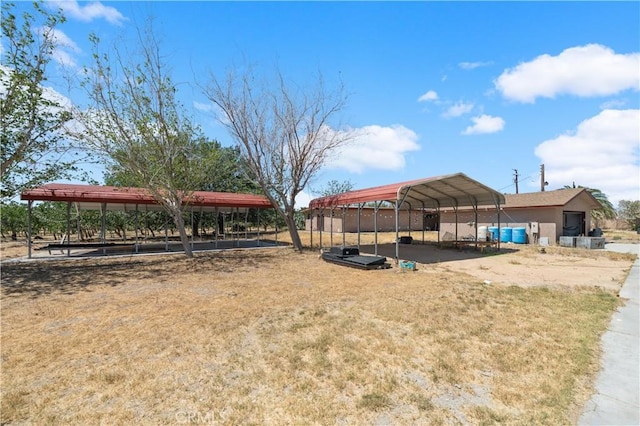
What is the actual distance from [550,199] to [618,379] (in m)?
18.9

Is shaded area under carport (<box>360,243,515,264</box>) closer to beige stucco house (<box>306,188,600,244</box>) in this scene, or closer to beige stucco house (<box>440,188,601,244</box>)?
beige stucco house (<box>306,188,600,244</box>)

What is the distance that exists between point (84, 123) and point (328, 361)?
474 inches

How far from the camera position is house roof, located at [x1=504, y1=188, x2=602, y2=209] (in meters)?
18.0

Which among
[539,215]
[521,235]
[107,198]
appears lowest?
[521,235]

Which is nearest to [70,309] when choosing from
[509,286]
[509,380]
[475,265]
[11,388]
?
[11,388]

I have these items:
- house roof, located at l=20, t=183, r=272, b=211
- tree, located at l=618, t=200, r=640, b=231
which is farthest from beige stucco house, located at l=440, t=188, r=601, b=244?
tree, located at l=618, t=200, r=640, b=231

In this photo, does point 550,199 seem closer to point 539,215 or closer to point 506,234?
point 539,215

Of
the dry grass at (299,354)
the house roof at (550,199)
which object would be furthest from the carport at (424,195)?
the dry grass at (299,354)

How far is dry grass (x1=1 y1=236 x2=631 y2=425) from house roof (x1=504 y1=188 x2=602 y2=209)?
13323 millimetres

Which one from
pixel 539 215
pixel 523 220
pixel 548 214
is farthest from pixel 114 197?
pixel 548 214

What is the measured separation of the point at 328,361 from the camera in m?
3.60

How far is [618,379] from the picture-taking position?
3115 millimetres

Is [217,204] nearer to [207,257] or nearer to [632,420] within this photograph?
[207,257]
